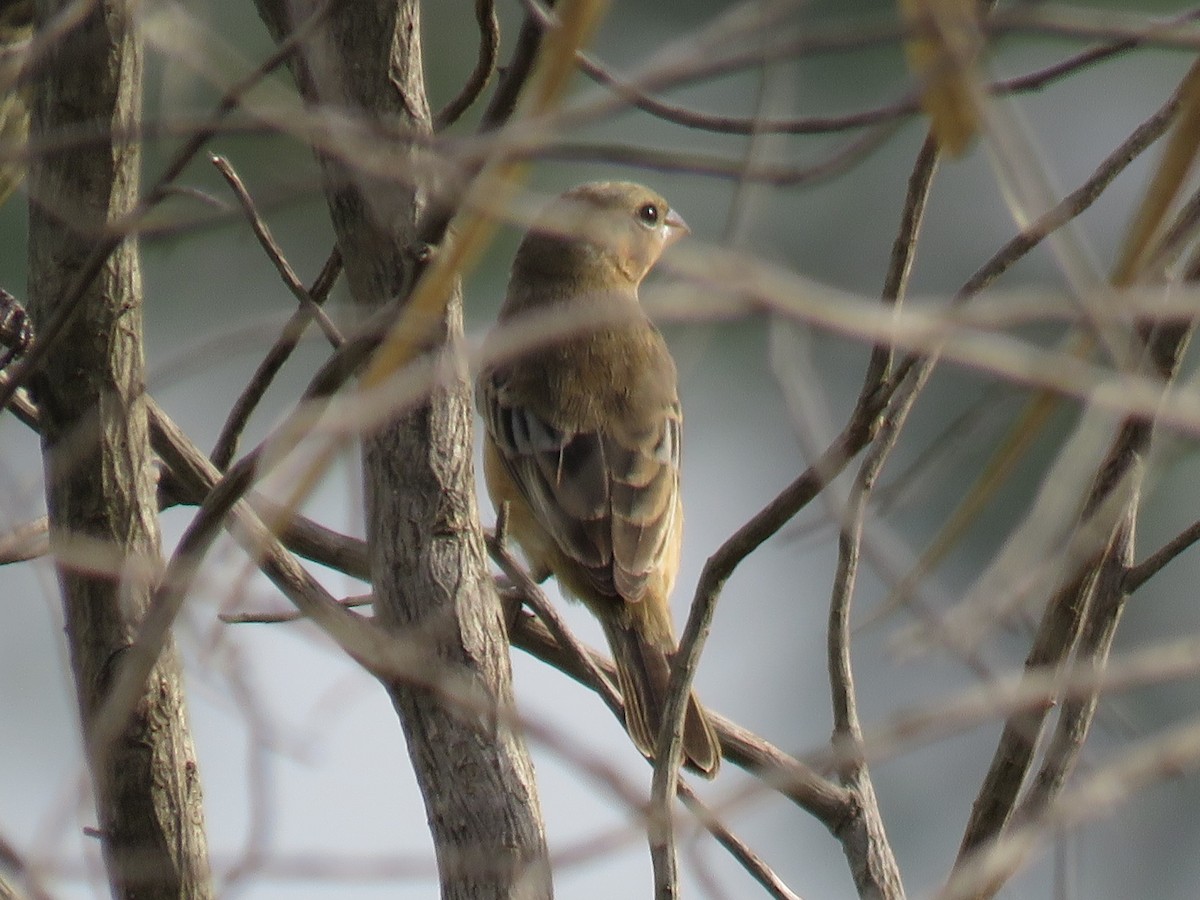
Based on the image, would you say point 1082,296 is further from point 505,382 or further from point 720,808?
point 505,382


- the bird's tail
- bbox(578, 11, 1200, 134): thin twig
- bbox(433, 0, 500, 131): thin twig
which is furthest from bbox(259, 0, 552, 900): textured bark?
bbox(578, 11, 1200, 134): thin twig

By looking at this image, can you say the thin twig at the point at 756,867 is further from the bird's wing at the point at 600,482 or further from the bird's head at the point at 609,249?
the bird's head at the point at 609,249

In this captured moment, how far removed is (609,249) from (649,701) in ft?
7.44

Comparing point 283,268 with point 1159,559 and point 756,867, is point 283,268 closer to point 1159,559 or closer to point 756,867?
point 756,867

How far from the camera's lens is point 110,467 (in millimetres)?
3049

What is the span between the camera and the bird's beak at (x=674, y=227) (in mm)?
6547

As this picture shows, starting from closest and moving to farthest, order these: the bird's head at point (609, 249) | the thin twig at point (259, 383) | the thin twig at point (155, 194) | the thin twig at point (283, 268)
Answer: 1. the thin twig at point (155, 194)
2. the thin twig at point (283, 268)
3. the thin twig at point (259, 383)
4. the bird's head at point (609, 249)

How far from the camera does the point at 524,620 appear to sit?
411cm

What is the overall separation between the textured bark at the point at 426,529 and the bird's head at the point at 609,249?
9.56 feet

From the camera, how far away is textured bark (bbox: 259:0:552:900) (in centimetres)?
304

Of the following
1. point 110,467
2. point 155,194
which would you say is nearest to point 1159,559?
point 155,194

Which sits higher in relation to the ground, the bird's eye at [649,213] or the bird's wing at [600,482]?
the bird's eye at [649,213]

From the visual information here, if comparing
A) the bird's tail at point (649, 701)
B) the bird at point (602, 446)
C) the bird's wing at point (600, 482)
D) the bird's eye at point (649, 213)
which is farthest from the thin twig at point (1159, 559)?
the bird's eye at point (649, 213)

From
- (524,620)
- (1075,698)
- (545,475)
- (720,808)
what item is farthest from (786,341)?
(545,475)
